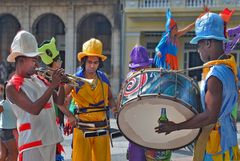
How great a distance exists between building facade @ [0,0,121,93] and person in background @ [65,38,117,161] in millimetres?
15287

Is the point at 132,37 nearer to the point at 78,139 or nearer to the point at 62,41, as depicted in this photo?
the point at 62,41

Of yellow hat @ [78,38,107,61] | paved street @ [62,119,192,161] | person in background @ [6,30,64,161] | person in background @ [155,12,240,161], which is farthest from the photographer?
paved street @ [62,119,192,161]

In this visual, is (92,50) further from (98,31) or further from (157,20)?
(98,31)

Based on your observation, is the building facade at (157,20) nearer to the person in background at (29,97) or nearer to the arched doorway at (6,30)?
the arched doorway at (6,30)

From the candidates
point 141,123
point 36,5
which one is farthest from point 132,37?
point 141,123

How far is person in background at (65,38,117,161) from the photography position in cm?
437

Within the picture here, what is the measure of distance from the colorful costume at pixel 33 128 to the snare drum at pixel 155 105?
588mm

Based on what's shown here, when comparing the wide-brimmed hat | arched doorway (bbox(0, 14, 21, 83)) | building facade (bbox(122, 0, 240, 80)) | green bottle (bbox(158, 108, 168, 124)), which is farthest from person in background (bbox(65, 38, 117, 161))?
arched doorway (bbox(0, 14, 21, 83))

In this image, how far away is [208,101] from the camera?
2.80m

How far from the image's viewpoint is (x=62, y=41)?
21.6m

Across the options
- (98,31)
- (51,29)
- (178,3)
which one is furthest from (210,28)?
(51,29)

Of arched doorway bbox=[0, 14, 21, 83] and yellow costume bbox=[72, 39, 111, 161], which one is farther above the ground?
arched doorway bbox=[0, 14, 21, 83]

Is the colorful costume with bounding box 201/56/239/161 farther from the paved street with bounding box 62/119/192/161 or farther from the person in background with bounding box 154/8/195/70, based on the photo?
the person in background with bounding box 154/8/195/70

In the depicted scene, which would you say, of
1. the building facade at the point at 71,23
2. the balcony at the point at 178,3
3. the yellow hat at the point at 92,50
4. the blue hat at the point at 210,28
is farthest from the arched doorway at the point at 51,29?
the blue hat at the point at 210,28
